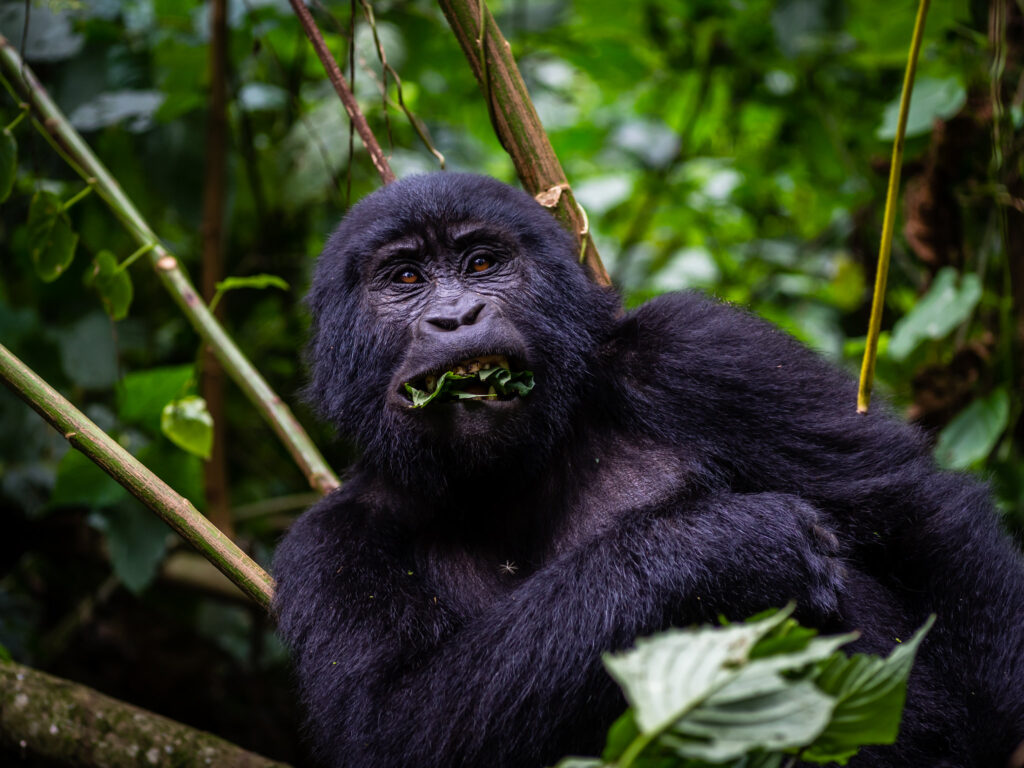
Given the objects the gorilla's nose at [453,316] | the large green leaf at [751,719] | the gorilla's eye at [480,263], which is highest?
the gorilla's eye at [480,263]

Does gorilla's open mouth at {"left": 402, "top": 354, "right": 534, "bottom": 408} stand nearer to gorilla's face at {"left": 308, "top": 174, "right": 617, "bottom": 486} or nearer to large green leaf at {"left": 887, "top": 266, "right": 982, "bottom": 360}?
gorilla's face at {"left": 308, "top": 174, "right": 617, "bottom": 486}

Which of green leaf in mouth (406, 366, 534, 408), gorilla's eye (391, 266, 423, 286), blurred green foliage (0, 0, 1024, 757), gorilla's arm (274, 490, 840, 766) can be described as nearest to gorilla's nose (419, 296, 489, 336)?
green leaf in mouth (406, 366, 534, 408)

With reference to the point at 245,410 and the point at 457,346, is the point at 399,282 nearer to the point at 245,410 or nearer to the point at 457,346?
the point at 457,346

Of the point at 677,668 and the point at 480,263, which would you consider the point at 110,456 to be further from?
the point at 677,668

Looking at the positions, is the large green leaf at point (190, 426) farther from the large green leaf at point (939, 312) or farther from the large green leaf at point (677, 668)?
the large green leaf at point (939, 312)

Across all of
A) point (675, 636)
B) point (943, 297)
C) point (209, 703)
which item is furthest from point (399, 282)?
point (209, 703)

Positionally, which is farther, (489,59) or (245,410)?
(245,410)

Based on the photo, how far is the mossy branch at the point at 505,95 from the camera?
2625 mm

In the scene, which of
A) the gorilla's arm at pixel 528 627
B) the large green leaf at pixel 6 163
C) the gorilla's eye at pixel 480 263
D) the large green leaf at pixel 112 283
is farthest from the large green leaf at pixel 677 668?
the large green leaf at pixel 6 163

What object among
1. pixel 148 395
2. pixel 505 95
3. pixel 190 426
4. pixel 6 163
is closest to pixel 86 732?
pixel 190 426

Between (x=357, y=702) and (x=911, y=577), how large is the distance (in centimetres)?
143

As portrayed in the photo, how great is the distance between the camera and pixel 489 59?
104 inches

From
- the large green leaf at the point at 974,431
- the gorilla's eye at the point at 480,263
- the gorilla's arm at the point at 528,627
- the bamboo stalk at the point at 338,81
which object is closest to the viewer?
the gorilla's arm at the point at 528,627

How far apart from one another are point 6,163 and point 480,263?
1580 millimetres
